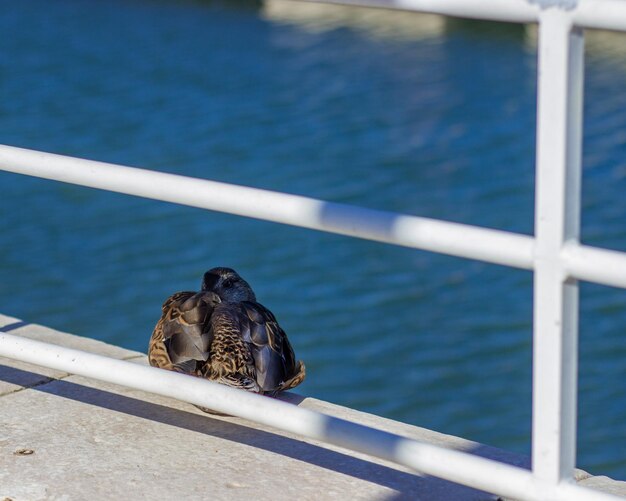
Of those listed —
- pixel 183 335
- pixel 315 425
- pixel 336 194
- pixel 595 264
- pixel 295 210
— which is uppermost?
pixel 336 194

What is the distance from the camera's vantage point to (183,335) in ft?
11.1

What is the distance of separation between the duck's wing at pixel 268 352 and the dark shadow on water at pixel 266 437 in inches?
3.2

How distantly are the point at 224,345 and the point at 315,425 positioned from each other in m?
1.15

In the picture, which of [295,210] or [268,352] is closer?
[295,210]

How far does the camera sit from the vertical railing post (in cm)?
189

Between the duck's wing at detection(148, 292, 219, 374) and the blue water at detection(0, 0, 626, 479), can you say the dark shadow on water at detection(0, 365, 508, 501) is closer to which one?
the duck's wing at detection(148, 292, 219, 374)

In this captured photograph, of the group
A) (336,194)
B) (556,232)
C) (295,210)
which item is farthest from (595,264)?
(336,194)

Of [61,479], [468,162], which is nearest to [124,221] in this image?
[468,162]

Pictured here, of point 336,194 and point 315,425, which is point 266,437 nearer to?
point 315,425

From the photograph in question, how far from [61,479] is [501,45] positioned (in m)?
13.4

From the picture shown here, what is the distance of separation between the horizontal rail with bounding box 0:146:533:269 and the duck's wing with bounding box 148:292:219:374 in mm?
829

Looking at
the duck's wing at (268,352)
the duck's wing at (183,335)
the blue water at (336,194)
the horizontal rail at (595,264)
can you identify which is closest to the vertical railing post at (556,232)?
the horizontal rail at (595,264)

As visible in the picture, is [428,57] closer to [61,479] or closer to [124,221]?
[124,221]

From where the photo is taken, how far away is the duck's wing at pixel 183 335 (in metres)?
3.34
